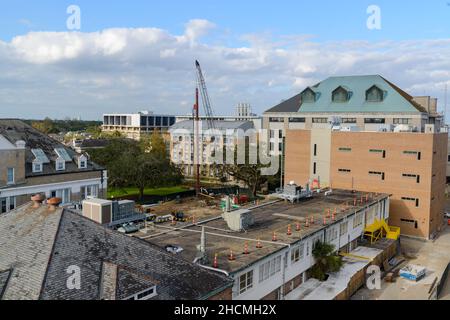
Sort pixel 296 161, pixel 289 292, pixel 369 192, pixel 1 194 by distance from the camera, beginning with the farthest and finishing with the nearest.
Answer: pixel 296 161 → pixel 369 192 → pixel 1 194 → pixel 289 292

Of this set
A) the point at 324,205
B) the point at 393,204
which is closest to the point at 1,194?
the point at 324,205

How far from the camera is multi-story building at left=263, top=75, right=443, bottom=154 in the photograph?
216 feet

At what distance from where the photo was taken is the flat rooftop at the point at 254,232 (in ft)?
76.7

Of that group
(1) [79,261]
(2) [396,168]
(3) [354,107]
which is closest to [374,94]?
(3) [354,107]

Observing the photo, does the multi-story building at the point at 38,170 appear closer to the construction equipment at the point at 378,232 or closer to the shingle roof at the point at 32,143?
the shingle roof at the point at 32,143

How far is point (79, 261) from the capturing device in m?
14.9

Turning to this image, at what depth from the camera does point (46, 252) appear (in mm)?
14922

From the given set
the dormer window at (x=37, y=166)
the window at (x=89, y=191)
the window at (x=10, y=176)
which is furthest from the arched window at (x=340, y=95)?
the window at (x=10, y=176)

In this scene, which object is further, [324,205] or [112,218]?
[324,205]

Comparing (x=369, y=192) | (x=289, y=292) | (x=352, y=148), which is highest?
(x=352, y=148)

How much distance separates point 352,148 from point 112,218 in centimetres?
3162

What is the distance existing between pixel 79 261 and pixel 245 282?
9497 mm

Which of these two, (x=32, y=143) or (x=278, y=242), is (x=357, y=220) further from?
(x=32, y=143)

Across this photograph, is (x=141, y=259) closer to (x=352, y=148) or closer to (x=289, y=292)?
(x=289, y=292)
